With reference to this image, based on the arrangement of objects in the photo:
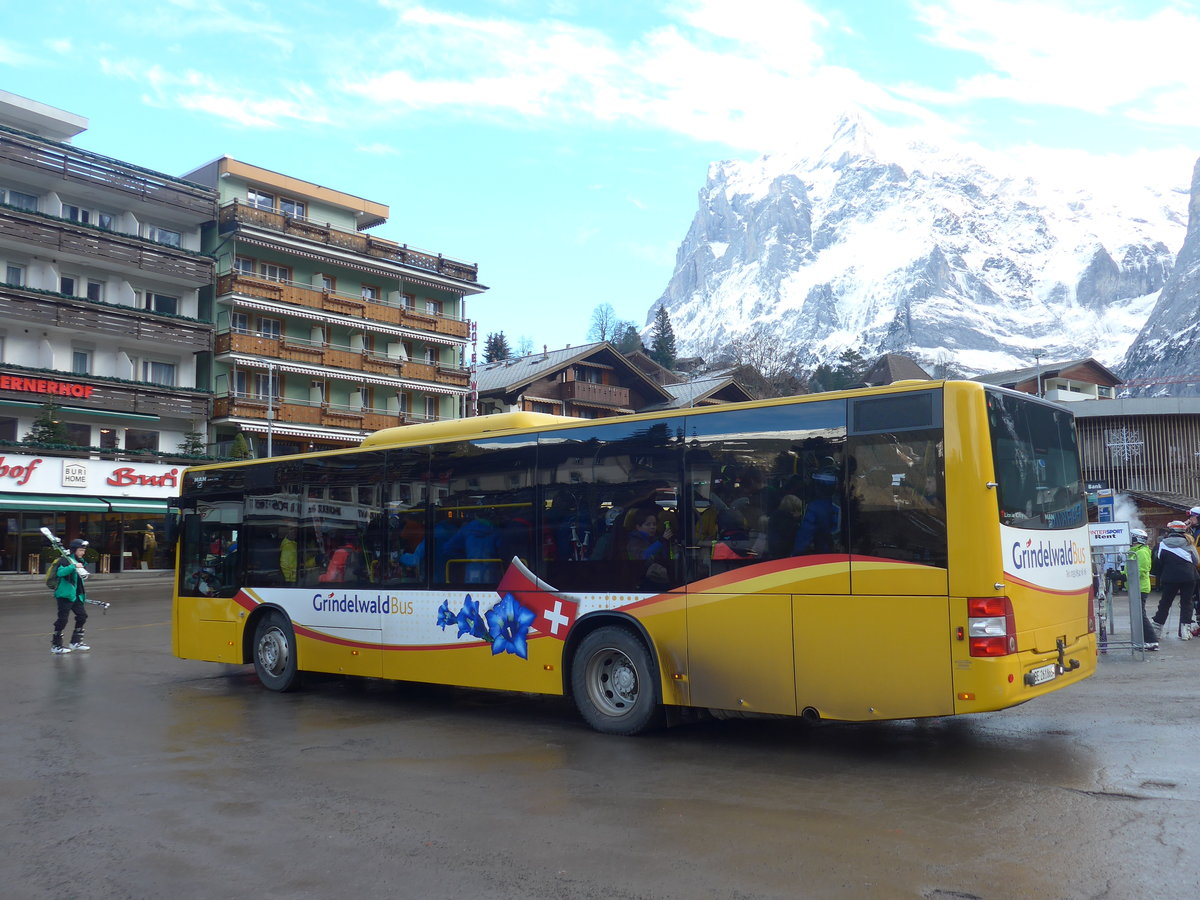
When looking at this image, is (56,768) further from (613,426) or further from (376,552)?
(613,426)

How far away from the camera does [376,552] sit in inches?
446

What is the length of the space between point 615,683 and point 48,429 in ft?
118

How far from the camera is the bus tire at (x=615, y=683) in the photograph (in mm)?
8969

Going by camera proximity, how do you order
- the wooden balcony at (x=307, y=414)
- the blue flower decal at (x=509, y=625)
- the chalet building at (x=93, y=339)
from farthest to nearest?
the wooden balcony at (x=307, y=414) < the chalet building at (x=93, y=339) < the blue flower decal at (x=509, y=625)

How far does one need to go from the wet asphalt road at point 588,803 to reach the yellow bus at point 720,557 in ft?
1.54

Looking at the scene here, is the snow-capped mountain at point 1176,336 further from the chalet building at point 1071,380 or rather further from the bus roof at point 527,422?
the bus roof at point 527,422

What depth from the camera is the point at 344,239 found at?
5278 cm

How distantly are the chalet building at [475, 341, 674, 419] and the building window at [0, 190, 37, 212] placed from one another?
24.3 m

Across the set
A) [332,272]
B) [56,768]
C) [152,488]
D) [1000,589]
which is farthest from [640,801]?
[332,272]

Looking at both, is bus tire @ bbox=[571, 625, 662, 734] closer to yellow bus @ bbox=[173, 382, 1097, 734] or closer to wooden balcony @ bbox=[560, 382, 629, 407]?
yellow bus @ bbox=[173, 382, 1097, 734]

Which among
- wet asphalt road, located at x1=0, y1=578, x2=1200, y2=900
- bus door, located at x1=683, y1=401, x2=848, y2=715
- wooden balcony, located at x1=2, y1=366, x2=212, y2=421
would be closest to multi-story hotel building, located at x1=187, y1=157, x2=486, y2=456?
wooden balcony, located at x1=2, y1=366, x2=212, y2=421

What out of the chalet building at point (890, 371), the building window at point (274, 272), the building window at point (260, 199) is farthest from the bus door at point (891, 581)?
the chalet building at point (890, 371)

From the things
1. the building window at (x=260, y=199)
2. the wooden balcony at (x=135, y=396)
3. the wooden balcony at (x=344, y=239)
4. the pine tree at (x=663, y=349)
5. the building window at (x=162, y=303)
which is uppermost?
the pine tree at (x=663, y=349)

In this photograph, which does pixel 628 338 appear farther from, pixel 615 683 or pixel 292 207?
pixel 615 683
